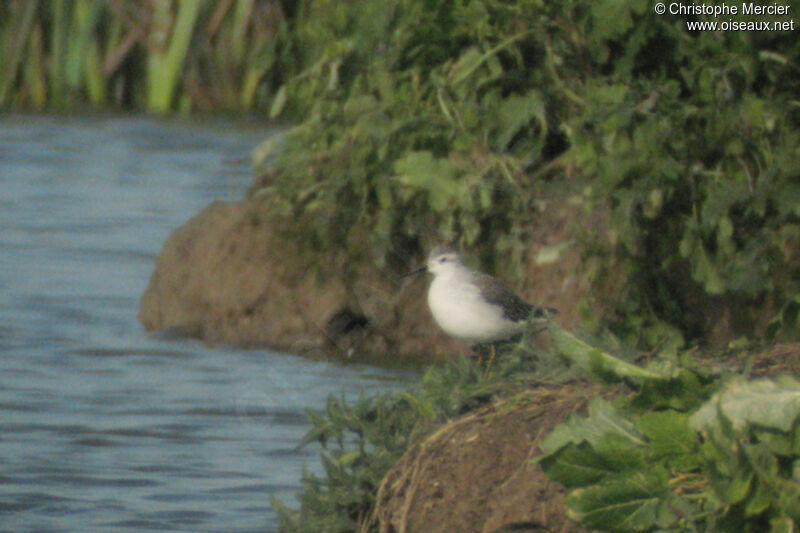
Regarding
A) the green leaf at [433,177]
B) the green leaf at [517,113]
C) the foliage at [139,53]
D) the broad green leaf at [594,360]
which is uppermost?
the foliage at [139,53]

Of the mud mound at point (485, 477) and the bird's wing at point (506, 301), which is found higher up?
the bird's wing at point (506, 301)

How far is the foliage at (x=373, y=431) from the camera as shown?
3859mm

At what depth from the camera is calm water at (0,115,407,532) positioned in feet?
17.8

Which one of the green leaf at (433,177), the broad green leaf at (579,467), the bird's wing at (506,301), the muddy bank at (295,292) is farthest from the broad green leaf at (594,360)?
the muddy bank at (295,292)

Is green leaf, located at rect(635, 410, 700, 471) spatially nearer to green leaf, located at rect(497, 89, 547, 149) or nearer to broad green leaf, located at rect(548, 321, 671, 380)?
broad green leaf, located at rect(548, 321, 671, 380)

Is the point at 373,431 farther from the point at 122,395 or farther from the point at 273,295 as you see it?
the point at 273,295

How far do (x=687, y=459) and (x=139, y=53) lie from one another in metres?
12.5

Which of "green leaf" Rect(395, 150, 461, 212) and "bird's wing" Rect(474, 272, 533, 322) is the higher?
"green leaf" Rect(395, 150, 461, 212)

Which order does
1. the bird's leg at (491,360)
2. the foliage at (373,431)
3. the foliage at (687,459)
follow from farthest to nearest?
the bird's leg at (491,360)
the foliage at (373,431)
the foliage at (687,459)

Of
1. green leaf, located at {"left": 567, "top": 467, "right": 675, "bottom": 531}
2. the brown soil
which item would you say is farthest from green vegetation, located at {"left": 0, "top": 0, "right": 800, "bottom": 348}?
green leaf, located at {"left": 567, "top": 467, "right": 675, "bottom": 531}

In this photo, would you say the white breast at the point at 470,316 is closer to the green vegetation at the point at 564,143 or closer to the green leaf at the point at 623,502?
the green vegetation at the point at 564,143

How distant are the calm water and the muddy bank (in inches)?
6.1

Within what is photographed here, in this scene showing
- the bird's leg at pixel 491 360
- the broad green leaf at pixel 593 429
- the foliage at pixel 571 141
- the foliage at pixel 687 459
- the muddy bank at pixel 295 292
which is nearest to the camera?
the foliage at pixel 687 459

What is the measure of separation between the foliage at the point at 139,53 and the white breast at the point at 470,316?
8833mm
